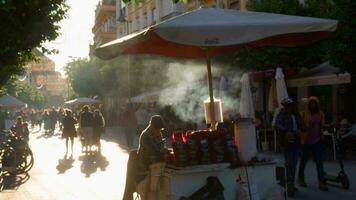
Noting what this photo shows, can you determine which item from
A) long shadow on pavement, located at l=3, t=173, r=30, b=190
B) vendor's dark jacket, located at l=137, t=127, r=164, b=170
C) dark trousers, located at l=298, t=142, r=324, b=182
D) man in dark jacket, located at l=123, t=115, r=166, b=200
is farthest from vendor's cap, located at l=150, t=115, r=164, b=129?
long shadow on pavement, located at l=3, t=173, r=30, b=190

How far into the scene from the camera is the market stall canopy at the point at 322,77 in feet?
56.2

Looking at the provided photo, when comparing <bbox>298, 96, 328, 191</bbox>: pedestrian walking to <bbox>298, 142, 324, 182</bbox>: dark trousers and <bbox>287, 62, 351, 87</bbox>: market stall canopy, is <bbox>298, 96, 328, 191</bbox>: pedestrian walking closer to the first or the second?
<bbox>298, 142, 324, 182</bbox>: dark trousers

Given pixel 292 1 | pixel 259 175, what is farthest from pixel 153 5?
pixel 259 175

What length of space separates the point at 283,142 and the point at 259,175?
3.01 metres

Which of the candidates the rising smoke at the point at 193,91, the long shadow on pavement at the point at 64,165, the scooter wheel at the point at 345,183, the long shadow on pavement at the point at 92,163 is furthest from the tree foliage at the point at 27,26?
the scooter wheel at the point at 345,183

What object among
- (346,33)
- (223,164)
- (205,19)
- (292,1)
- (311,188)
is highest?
(292,1)

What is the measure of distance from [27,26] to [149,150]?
10.5 m

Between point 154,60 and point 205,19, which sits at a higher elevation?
point 154,60

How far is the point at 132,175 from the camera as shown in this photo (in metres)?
7.85

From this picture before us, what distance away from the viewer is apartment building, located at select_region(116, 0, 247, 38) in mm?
34075

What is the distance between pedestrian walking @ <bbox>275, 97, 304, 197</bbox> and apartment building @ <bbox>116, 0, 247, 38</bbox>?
21.4 metres

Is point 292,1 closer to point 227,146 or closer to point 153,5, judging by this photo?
point 227,146

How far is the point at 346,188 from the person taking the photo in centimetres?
1032

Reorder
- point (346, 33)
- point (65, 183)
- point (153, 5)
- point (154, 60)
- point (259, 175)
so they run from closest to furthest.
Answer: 1. point (259, 175)
2. point (65, 183)
3. point (346, 33)
4. point (154, 60)
5. point (153, 5)
